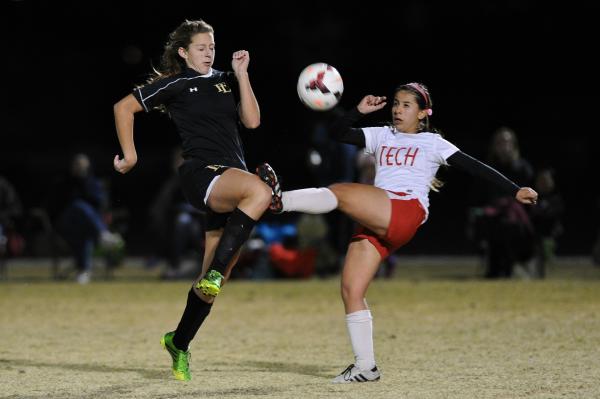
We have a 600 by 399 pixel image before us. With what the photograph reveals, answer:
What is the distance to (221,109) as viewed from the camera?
7691 millimetres

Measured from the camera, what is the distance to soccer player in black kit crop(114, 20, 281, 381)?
725cm

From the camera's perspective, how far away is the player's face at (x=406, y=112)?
25.4 ft

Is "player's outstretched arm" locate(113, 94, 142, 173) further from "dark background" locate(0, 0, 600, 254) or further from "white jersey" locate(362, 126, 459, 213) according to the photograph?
"dark background" locate(0, 0, 600, 254)

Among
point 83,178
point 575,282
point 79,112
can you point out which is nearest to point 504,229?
point 575,282

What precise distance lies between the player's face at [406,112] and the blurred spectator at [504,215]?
764 centimetres

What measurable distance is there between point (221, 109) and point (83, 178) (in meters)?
9.62

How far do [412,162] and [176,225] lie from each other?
9.50 m

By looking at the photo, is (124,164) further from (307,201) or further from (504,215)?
(504,215)

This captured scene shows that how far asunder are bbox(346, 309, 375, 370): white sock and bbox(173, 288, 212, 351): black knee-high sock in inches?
37.9

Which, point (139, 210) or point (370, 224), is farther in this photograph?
point (139, 210)

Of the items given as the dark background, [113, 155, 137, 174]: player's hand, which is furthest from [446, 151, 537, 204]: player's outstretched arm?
the dark background

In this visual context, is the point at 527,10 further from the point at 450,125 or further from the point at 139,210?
the point at 139,210

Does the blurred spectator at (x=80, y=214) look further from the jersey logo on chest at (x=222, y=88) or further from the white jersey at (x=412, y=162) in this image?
the white jersey at (x=412, y=162)

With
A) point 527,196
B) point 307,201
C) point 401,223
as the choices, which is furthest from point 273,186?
point 527,196
